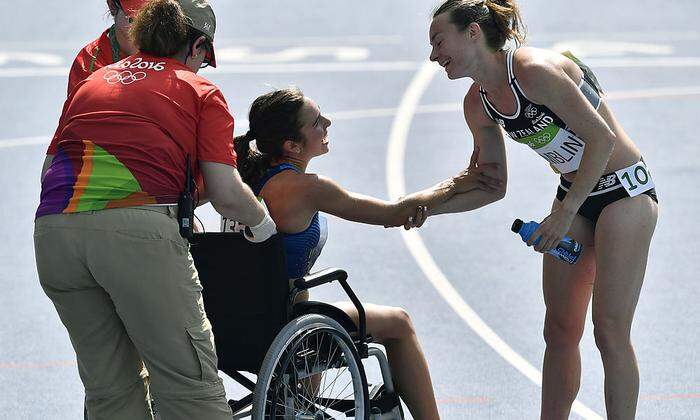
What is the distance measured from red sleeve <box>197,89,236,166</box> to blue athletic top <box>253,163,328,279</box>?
27.8 inches

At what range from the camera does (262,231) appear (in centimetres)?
439

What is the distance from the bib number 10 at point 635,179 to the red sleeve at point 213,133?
1.68m

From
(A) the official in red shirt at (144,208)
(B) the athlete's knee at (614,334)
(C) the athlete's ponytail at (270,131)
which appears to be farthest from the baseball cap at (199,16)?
(B) the athlete's knee at (614,334)

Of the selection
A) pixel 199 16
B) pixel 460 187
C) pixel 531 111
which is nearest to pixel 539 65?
pixel 531 111

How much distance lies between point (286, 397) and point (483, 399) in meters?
1.65

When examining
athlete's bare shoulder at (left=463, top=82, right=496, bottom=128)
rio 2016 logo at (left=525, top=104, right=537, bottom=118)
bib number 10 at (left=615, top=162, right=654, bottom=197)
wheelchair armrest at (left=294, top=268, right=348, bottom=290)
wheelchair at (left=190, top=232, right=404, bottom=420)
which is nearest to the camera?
wheelchair at (left=190, top=232, right=404, bottom=420)

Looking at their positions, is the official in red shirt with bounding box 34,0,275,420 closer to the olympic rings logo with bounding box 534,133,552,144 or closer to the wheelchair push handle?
the wheelchair push handle

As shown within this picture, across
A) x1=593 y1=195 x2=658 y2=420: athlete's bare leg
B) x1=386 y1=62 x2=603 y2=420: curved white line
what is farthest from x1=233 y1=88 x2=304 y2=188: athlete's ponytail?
x1=386 y1=62 x2=603 y2=420: curved white line

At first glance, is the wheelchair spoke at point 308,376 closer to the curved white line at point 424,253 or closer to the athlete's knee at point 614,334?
the athlete's knee at point 614,334

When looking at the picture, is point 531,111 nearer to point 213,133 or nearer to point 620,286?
point 620,286

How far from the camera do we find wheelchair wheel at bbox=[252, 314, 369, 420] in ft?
14.5

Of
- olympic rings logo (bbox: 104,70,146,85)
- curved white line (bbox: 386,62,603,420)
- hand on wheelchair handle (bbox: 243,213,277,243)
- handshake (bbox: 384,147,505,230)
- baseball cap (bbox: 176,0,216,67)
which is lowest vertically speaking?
curved white line (bbox: 386,62,603,420)

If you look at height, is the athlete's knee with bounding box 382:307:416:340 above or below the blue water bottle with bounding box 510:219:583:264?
below

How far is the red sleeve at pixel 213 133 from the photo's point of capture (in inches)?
164
